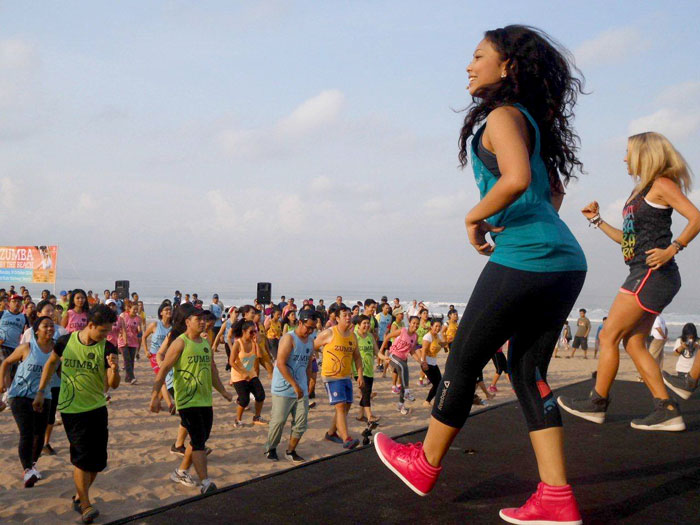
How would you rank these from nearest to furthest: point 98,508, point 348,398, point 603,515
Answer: point 603,515
point 98,508
point 348,398

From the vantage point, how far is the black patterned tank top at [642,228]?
10.5 ft

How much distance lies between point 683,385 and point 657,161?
84.9 inches

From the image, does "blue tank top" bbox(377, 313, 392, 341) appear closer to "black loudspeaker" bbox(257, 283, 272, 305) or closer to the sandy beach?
the sandy beach

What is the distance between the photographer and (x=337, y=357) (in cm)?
755

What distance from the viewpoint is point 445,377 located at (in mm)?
2072

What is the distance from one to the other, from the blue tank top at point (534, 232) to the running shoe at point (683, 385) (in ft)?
9.97

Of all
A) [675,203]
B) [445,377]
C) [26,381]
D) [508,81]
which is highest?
[508,81]

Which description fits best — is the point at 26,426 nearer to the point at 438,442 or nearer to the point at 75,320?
the point at 75,320

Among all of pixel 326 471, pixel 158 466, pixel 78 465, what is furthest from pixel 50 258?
pixel 326 471

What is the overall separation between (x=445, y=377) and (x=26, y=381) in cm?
549

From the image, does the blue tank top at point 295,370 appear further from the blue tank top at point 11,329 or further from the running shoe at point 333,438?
the blue tank top at point 11,329

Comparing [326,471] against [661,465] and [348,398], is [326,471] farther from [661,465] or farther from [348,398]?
[348,398]

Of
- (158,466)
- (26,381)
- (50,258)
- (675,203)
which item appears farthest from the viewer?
(50,258)

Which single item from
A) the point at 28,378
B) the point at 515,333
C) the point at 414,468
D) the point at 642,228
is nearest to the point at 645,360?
the point at 642,228
